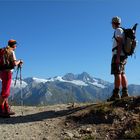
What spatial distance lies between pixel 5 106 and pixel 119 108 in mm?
4018

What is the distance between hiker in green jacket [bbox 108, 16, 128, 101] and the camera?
12203 millimetres

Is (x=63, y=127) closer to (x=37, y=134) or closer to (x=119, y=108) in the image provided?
(x=37, y=134)

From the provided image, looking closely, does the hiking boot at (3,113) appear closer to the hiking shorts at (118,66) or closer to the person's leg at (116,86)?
the person's leg at (116,86)

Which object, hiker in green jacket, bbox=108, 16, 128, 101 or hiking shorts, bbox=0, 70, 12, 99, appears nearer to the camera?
hiker in green jacket, bbox=108, 16, 128, 101

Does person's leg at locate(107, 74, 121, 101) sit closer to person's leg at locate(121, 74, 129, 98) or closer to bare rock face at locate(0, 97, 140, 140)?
person's leg at locate(121, 74, 129, 98)

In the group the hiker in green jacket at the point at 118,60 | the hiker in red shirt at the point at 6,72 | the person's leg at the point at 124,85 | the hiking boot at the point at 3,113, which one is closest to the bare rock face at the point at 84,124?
the hiking boot at the point at 3,113

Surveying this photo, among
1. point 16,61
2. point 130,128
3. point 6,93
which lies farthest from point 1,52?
point 130,128

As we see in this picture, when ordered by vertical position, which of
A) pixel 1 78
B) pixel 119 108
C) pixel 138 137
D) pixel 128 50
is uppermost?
pixel 128 50

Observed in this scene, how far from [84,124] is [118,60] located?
2492 millimetres

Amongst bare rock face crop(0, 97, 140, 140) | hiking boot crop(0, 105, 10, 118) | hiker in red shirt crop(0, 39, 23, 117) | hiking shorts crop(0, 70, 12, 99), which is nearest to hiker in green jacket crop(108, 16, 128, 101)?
A: bare rock face crop(0, 97, 140, 140)

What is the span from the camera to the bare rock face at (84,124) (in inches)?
396

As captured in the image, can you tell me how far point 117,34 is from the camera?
12242 mm

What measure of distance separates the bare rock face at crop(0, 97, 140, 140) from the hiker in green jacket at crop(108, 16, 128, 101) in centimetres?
86

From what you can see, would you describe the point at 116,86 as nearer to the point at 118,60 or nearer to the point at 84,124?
the point at 118,60
